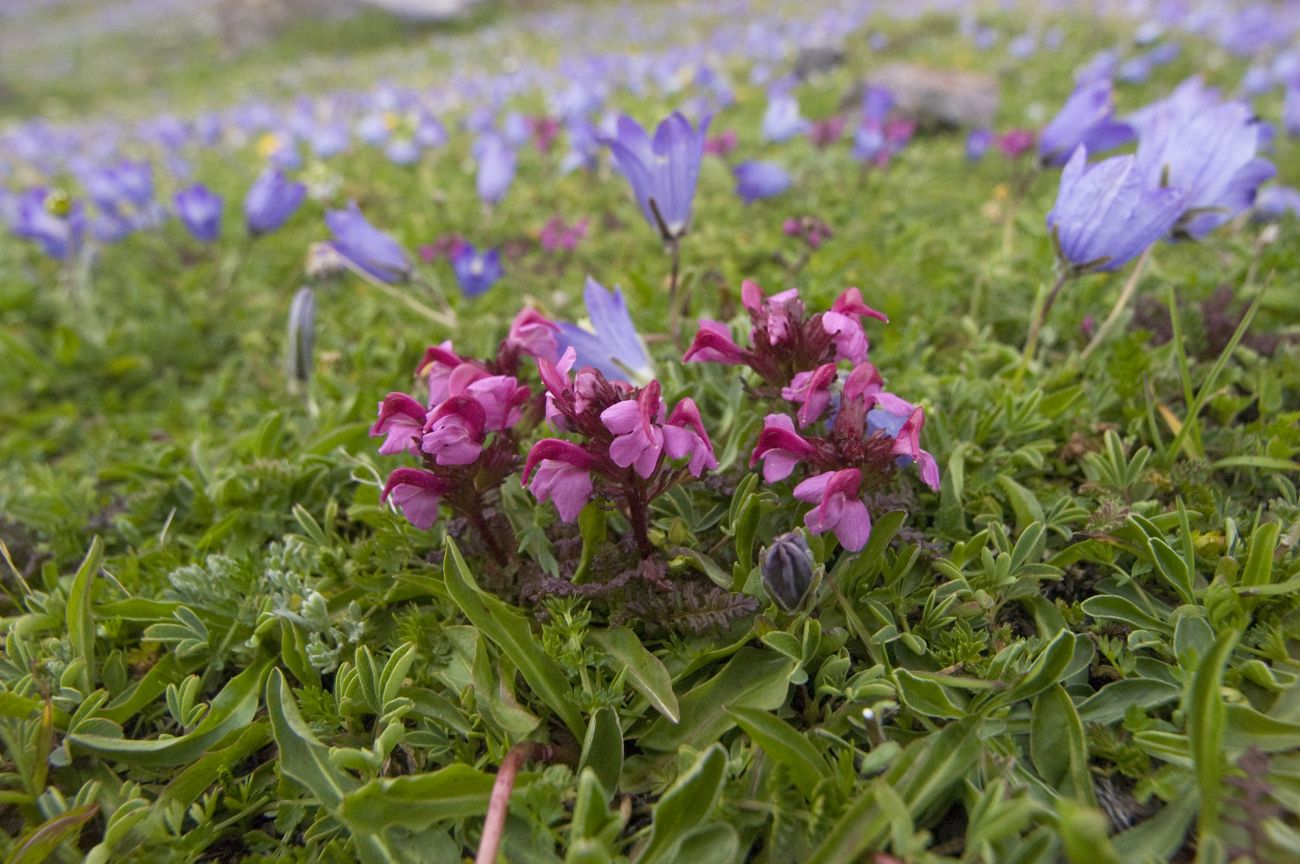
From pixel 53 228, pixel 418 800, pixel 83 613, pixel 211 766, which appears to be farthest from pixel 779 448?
pixel 53 228

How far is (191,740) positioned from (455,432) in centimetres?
93

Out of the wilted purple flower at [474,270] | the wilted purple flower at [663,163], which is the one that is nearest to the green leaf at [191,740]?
the wilted purple flower at [663,163]

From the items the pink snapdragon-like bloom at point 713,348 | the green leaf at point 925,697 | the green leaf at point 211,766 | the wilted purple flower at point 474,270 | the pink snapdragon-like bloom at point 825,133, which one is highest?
the pink snapdragon-like bloom at point 713,348

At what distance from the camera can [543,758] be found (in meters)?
1.64

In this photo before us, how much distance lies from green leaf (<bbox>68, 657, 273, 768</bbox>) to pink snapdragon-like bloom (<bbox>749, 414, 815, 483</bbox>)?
4.34 feet

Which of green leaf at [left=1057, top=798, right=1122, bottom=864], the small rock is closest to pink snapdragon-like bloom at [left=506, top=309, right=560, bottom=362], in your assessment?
green leaf at [left=1057, top=798, right=1122, bottom=864]

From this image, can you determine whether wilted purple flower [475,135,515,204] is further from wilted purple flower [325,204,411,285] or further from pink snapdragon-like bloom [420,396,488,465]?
pink snapdragon-like bloom [420,396,488,465]

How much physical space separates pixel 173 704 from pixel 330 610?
39 centimetres

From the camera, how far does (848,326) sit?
174 centimetres

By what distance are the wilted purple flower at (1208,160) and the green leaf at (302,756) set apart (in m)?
2.55

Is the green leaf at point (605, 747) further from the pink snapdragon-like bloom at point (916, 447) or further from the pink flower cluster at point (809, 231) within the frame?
the pink flower cluster at point (809, 231)

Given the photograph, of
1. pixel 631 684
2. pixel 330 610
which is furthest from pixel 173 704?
pixel 631 684

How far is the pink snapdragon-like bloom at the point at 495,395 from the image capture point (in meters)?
1.75

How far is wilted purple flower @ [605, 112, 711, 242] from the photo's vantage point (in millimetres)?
2289
